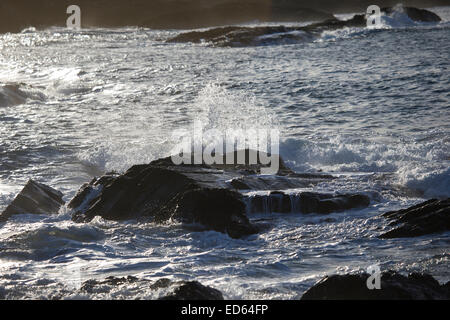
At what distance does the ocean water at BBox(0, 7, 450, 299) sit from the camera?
23.1 ft

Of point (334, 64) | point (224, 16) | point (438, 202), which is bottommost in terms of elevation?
point (438, 202)

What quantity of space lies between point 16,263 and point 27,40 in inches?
1653

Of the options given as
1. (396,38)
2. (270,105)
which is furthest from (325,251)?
(396,38)

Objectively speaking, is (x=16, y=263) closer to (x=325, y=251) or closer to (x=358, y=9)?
(x=325, y=251)

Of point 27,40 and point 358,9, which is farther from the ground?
point 358,9

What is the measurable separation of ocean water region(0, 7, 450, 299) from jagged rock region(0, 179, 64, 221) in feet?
0.70

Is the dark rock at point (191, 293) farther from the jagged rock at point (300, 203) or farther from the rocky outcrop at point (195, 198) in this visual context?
the jagged rock at point (300, 203)

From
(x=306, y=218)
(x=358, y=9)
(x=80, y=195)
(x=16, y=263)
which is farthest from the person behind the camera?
(x=358, y=9)

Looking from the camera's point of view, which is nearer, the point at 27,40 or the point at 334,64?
the point at 334,64

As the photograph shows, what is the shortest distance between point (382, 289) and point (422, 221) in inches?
95.7

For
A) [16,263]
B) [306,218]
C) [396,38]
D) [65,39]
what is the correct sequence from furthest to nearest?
[65,39], [396,38], [306,218], [16,263]

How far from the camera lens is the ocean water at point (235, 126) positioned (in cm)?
704

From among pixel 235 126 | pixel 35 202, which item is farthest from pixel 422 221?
pixel 235 126
